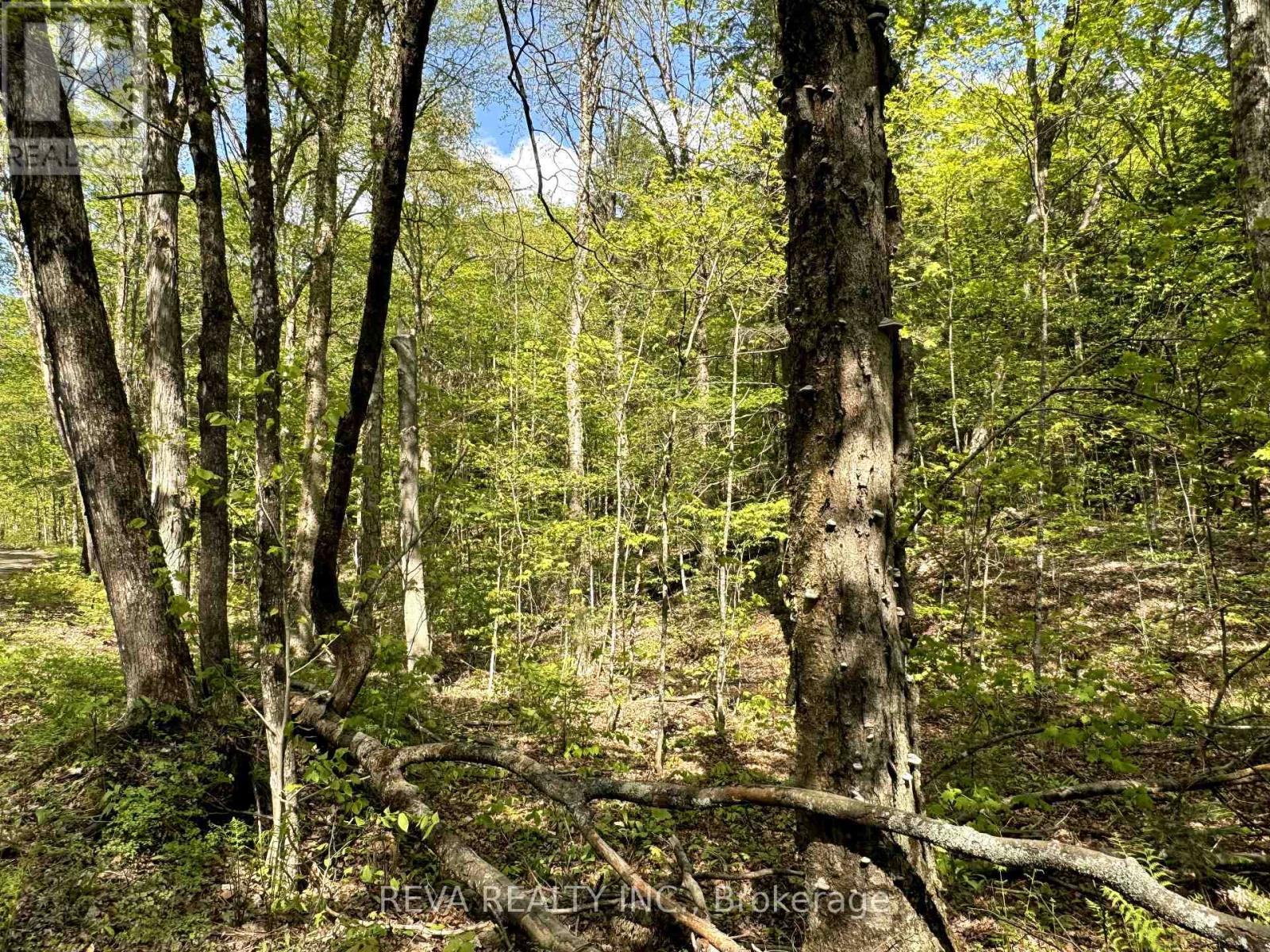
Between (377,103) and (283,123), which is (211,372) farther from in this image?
(283,123)

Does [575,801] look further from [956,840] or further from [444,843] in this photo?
[956,840]

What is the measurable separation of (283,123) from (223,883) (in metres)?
9.87

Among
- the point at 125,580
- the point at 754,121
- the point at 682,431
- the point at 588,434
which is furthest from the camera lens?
the point at 588,434

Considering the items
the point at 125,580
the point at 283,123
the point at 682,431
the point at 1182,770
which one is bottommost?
the point at 1182,770

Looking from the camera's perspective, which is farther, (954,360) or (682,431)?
(954,360)

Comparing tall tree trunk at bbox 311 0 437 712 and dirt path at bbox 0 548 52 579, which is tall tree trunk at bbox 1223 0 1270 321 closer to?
tall tree trunk at bbox 311 0 437 712

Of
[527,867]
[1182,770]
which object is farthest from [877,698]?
[1182,770]

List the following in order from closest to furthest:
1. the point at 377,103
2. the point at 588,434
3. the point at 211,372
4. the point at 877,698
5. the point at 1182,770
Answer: the point at 877,698 < the point at 1182,770 < the point at 211,372 < the point at 377,103 < the point at 588,434

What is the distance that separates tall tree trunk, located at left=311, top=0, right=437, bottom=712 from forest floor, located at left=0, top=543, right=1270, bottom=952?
27.4 inches

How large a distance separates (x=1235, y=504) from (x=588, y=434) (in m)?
12.2

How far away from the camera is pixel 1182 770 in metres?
4.10

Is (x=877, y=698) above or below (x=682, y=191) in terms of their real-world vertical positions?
below

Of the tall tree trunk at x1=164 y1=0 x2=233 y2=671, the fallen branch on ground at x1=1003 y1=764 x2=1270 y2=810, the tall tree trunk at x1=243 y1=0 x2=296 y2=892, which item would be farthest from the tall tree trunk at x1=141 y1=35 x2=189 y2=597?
the fallen branch on ground at x1=1003 y1=764 x2=1270 y2=810

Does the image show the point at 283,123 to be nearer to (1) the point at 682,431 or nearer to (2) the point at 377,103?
(2) the point at 377,103
